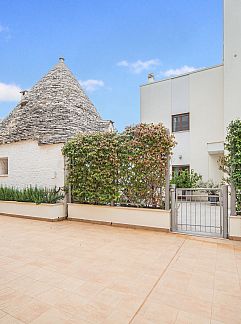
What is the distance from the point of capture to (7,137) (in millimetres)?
11211

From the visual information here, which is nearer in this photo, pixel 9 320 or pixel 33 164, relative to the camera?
pixel 9 320

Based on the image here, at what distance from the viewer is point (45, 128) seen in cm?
1052

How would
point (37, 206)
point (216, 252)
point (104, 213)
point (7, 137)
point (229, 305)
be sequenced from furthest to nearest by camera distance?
point (7, 137) → point (37, 206) → point (104, 213) → point (216, 252) → point (229, 305)

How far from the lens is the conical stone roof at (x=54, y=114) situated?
10.5 meters

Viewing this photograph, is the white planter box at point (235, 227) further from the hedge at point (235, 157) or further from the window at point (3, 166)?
the window at point (3, 166)

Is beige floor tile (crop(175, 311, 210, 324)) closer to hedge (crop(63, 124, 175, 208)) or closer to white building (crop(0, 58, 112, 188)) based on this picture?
hedge (crop(63, 124, 175, 208))

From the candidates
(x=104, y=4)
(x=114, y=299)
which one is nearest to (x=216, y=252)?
(x=114, y=299)

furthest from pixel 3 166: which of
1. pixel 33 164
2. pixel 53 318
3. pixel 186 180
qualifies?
pixel 53 318

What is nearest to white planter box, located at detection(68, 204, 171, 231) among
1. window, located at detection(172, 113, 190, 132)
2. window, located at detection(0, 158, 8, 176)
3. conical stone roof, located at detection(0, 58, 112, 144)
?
conical stone roof, located at detection(0, 58, 112, 144)

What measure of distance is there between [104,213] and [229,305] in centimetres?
514

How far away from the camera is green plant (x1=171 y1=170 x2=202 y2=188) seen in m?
13.3

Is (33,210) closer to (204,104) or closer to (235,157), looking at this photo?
(235,157)

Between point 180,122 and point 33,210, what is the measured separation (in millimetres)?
11033

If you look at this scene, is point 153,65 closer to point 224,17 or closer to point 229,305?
point 224,17
